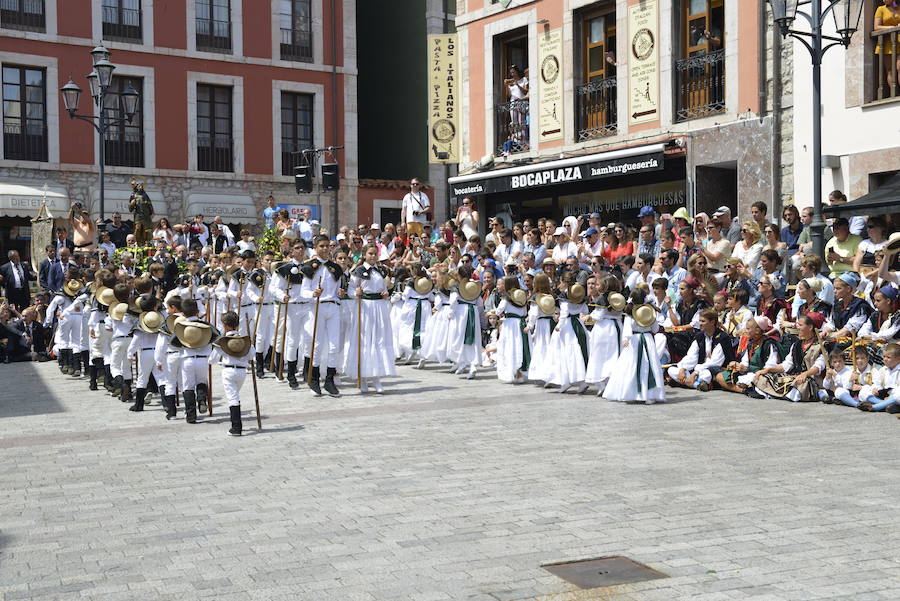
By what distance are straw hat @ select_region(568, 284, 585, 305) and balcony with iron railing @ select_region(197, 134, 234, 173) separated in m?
23.3

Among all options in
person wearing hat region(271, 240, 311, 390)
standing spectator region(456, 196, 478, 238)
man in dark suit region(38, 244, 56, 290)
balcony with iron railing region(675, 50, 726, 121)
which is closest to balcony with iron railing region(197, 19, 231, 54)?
man in dark suit region(38, 244, 56, 290)

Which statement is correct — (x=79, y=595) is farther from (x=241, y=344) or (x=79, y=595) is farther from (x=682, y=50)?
(x=682, y=50)

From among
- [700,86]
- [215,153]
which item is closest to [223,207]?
[215,153]

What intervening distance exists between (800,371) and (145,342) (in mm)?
7575

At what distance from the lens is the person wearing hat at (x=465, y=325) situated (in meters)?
16.4

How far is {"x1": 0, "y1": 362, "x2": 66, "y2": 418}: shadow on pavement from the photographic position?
13.6m

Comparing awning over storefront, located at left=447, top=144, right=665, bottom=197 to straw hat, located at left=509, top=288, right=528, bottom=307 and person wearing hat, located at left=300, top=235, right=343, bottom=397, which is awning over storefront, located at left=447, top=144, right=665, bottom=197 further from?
person wearing hat, located at left=300, top=235, right=343, bottom=397

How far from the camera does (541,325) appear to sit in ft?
48.4

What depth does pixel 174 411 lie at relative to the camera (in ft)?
40.6

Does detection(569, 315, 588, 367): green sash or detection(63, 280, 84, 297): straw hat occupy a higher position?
detection(63, 280, 84, 297): straw hat

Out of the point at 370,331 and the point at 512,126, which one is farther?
the point at 512,126

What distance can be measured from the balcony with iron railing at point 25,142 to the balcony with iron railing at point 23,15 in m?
2.79

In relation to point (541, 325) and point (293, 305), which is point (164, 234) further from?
point (541, 325)

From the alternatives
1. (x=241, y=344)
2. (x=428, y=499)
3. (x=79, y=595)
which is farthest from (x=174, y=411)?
(x=79, y=595)
